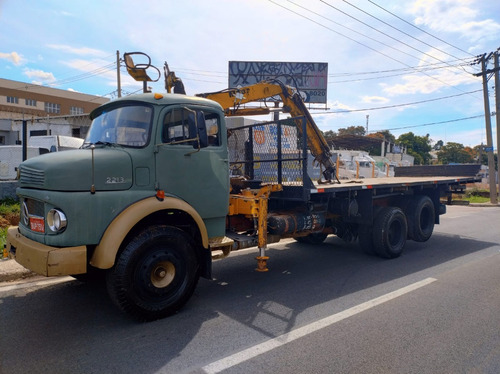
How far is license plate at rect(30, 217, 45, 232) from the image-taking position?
3801 millimetres

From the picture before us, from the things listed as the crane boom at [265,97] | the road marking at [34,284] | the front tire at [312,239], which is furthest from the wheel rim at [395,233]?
the road marking at [34,284]

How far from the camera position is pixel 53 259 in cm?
351

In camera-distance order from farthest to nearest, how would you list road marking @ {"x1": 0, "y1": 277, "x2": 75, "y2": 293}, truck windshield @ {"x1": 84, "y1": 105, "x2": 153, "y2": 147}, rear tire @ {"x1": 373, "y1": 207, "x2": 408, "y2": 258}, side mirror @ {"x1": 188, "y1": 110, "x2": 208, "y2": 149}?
rear tire @ {"x1": 373, "y1": 207, "x2": 408, "y2": 258}, road marking @ {"x1": 0, "y1": 277, "x2": 75, "y2": 293}, side mirror @ {"x1": 188, "y1": 110, "x2": 208, "y2": 149}, truck windshield @ {"x1": 84, "y1": 105, "x2": 153, "y2": 147}

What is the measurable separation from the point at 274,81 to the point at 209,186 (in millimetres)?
3040

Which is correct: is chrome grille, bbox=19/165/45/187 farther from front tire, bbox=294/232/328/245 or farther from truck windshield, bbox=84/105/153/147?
front tire, bbox=294/232/328/245

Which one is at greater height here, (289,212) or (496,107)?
(496,107)

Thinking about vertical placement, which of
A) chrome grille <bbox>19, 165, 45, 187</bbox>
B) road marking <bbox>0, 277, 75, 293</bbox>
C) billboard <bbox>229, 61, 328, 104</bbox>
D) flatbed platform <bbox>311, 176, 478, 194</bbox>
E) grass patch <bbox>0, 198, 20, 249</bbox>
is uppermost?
billboard <bbox>229, 61, 328, 104</bbox>

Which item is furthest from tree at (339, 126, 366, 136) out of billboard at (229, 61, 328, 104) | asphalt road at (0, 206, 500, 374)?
asphalt road at (0, 206, 500, 374)

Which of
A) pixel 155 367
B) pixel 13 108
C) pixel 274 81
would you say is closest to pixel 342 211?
pixel 274 81

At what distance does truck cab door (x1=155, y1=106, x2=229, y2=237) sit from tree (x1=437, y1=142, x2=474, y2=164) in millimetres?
68191

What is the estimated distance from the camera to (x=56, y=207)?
145 inches

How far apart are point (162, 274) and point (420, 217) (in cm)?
Answer: 655

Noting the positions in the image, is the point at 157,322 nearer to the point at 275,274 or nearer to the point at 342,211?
the point at 275,274

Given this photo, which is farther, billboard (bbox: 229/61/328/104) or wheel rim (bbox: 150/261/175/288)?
billboard (bbox: 229/61/328/104)
